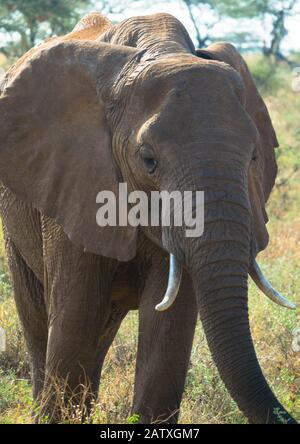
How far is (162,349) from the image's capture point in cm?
454

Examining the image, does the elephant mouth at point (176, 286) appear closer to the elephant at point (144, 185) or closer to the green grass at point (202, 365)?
the elephant at point (144, 185)

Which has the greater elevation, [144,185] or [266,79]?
[144,185]

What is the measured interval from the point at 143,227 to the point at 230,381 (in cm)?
75

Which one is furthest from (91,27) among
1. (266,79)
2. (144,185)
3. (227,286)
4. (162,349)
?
(266,79)

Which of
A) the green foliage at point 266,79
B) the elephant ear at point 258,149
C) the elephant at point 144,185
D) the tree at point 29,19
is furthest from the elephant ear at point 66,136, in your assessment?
the green foliage at point 266,79

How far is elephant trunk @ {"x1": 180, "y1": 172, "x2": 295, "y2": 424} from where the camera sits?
13.1ft

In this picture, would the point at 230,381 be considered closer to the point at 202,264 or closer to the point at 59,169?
the point at 202,264

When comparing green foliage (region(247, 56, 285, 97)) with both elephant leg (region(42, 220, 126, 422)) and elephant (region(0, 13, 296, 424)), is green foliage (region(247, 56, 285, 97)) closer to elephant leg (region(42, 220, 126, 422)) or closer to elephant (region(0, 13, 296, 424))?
elephant (region(0, 13, 296, 424))

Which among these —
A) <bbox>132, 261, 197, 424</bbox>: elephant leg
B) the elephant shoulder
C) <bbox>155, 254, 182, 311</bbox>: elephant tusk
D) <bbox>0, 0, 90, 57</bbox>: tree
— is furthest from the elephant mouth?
<bbox>0, 0, 90, 57</bbox>: tree

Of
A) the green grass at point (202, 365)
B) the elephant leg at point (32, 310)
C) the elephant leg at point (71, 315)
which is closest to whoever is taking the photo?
the elephant leg at point (71, 315)

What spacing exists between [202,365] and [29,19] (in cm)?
1161

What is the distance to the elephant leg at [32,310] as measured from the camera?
5.49 m

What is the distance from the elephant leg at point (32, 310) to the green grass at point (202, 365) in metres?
0.16

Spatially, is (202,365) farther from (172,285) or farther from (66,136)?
(172,285)
